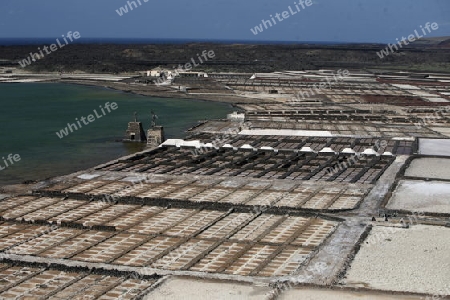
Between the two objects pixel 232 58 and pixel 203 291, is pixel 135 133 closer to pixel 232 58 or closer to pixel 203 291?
pixel 203 291

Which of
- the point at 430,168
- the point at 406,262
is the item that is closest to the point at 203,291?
the point at 406,262

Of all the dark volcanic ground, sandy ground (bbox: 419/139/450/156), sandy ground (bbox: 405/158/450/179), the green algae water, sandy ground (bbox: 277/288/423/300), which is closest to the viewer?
sandy ground (bbox: 277/288/423/300)

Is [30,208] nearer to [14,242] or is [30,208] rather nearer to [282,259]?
[14,242]

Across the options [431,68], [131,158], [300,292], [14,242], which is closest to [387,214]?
[300,292]

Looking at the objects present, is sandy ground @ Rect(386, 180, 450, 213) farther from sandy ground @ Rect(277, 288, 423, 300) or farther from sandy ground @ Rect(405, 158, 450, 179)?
Answer: sandy ground @ Rect(277, 288, 423, 300)

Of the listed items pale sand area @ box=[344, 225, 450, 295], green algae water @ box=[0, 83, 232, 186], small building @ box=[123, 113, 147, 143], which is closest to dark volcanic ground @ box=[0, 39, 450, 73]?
green algae water @ box=[0, 83, 232, 186]

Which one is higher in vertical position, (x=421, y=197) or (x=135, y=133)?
(x=135, y=133)
